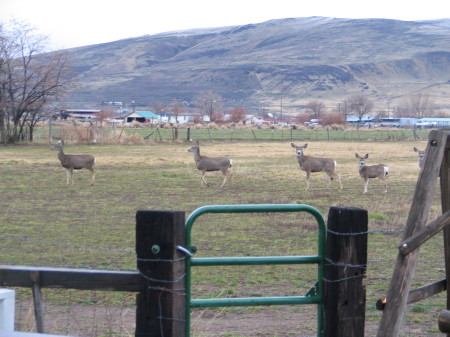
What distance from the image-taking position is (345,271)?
4.43 m

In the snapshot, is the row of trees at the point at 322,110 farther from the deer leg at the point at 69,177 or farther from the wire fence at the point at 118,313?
the wire fence at the point at 118,313

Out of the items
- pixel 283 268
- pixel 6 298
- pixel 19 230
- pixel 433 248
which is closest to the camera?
pixel 6 298

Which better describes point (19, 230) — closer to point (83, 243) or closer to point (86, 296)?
point (83, 243)

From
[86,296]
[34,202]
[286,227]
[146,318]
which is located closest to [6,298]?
[146,318]

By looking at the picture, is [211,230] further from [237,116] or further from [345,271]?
[237,116]

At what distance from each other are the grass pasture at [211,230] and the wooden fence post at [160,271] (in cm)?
124

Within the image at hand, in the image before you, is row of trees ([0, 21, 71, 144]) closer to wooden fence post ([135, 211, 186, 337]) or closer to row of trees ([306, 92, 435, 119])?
wooden fence post ([135, 211, 186, 337])

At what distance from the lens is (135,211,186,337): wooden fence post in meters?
4.18

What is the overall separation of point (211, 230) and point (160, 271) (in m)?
9.66

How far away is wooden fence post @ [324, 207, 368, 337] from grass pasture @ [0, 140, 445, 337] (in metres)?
0.87

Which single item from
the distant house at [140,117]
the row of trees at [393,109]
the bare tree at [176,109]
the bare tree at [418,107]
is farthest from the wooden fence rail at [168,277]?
the bare tree at [418,107]

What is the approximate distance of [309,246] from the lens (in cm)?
1211

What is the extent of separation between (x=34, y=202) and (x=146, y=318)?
1484cm

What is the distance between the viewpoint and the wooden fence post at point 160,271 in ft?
13.7
